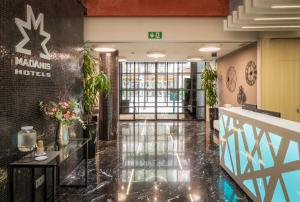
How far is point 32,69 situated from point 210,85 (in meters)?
8.82

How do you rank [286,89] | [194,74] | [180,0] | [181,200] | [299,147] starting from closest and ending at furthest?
1. [299,147]
2. [181,200]
3. [180,0]
4. [286,89]
5. [194,74]

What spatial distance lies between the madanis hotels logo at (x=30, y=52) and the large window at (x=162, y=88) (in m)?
9.55

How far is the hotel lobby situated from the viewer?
2.94 m

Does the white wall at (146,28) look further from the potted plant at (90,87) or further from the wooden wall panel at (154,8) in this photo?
the potted plant at (90,87)

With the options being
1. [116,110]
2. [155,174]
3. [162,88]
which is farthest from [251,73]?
[162,88]

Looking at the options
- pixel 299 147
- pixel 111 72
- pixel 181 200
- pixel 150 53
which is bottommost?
pixel 181 200

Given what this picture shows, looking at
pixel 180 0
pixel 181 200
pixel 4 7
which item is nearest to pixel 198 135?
pixel 180 0

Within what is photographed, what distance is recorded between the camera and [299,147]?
240 centimetres

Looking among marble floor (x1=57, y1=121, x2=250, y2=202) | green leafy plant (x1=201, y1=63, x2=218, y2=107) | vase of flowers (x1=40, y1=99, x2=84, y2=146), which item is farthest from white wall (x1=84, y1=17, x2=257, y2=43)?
green leafy plant (x1=201, y1=63, x2=218, y2=107)

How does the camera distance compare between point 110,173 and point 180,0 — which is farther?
point 180,0

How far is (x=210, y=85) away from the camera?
11203 mm

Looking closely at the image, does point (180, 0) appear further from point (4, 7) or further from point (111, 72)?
point (4, 7)

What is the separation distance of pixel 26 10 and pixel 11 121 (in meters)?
1.39

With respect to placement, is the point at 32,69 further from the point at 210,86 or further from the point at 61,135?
the point at 210,86
